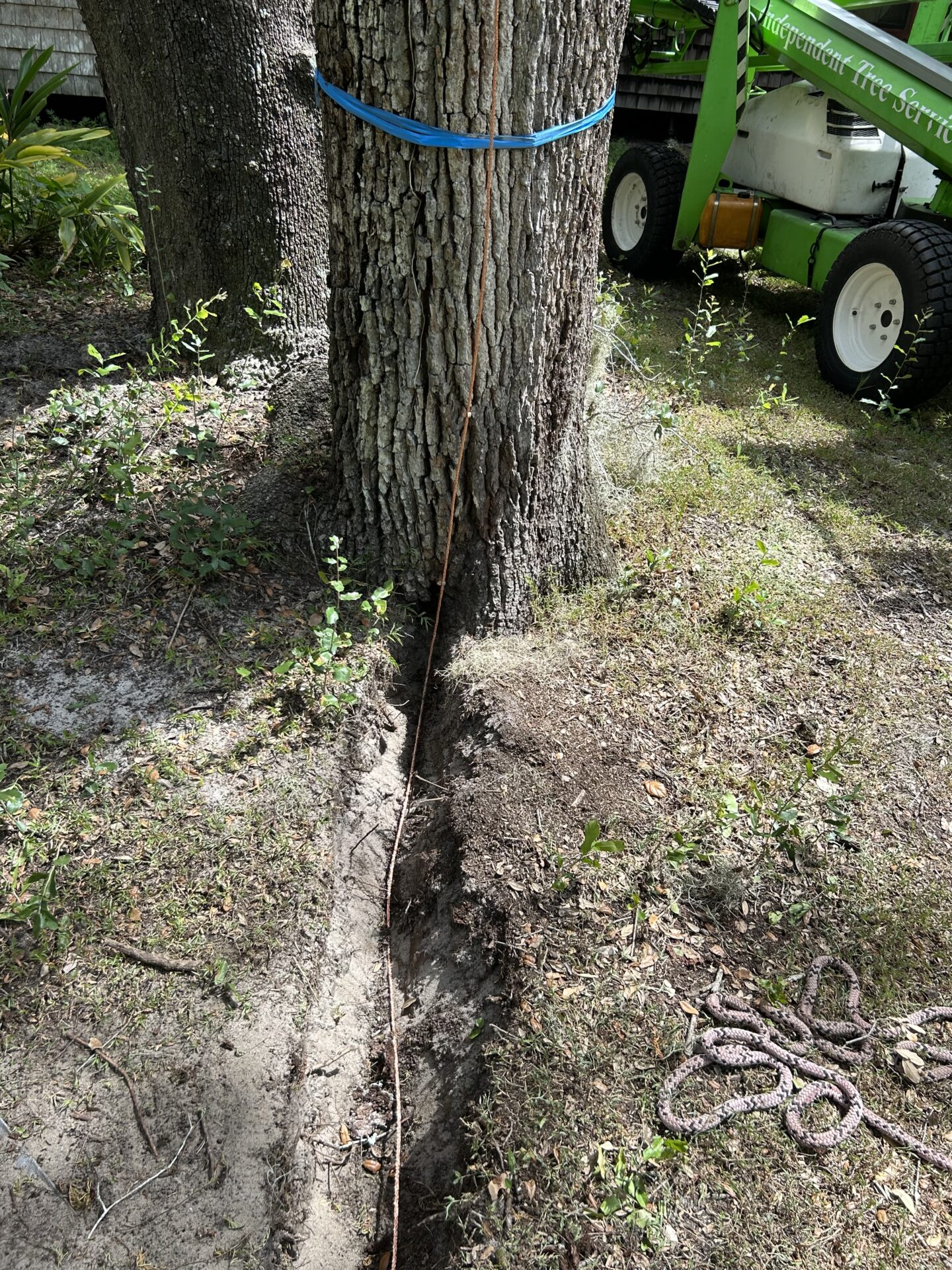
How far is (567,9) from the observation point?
8.23 feet

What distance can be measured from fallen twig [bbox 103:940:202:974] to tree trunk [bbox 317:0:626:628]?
4.75 feet

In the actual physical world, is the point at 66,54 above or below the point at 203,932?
above

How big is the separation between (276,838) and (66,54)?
30.6 ft

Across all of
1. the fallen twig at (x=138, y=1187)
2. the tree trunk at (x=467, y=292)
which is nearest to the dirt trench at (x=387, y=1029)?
the fallen twig at (x=138, y=1187)

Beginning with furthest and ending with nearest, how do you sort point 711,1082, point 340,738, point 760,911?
point 340,738, point 760,911, point 711,1082

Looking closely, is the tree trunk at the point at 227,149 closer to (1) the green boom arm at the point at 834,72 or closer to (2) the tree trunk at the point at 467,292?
(2) the tree trunk at the point at 467,292

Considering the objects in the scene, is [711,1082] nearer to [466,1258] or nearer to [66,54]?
[466,1258]

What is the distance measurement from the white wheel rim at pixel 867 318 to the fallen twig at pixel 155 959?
464cm

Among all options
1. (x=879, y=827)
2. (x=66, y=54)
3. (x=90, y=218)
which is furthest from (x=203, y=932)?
(x=66, y=54)

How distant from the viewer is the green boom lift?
481cm

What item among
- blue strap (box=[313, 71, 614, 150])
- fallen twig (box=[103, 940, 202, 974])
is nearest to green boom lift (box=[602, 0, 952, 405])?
blue strap (box=[313, 71, 614, 150])

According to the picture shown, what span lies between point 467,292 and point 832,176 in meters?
4.03

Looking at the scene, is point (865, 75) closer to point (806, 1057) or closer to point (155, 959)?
point (806, 1057)

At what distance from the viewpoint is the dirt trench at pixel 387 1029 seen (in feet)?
6.73
